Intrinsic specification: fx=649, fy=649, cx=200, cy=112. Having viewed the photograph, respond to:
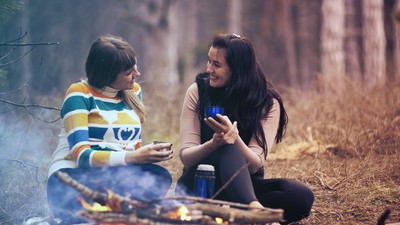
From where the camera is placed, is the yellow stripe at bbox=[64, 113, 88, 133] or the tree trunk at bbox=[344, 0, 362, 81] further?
the tree trunk at bbox=[344, 0, 362, 81]

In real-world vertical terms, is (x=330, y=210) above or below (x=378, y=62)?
above

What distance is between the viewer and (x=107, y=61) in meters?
4.02

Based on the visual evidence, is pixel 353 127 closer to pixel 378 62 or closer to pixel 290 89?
pixel 290 89

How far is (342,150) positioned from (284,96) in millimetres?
4487

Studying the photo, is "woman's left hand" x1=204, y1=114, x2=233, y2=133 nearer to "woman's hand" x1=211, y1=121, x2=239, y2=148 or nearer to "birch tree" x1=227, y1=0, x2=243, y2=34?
"woman's hand" x1=211, y1=121, x2=239, y2=148

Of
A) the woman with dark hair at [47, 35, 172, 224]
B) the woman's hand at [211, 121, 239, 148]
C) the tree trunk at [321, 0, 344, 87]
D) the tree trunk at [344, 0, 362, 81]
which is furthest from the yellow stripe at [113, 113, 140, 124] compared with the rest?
the tree trunk at [344, 0, 362, 81]

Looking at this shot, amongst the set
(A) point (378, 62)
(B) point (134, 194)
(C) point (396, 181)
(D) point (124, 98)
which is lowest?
(A) point (378, 62)

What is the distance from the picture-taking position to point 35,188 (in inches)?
201

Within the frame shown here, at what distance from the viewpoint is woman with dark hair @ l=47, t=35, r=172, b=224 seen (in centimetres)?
385

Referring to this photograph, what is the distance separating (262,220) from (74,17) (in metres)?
14.9

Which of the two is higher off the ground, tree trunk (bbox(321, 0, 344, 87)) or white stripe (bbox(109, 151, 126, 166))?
white stripe (bbox(109, 151, 126, 166))

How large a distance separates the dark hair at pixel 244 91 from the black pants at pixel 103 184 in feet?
1.93

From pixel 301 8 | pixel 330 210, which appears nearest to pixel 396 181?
→ pixel 330 210

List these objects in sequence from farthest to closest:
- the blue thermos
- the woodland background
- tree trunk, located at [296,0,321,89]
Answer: tree trunk, located at [296,0,321,89]
the woodland background
the blue thermos
